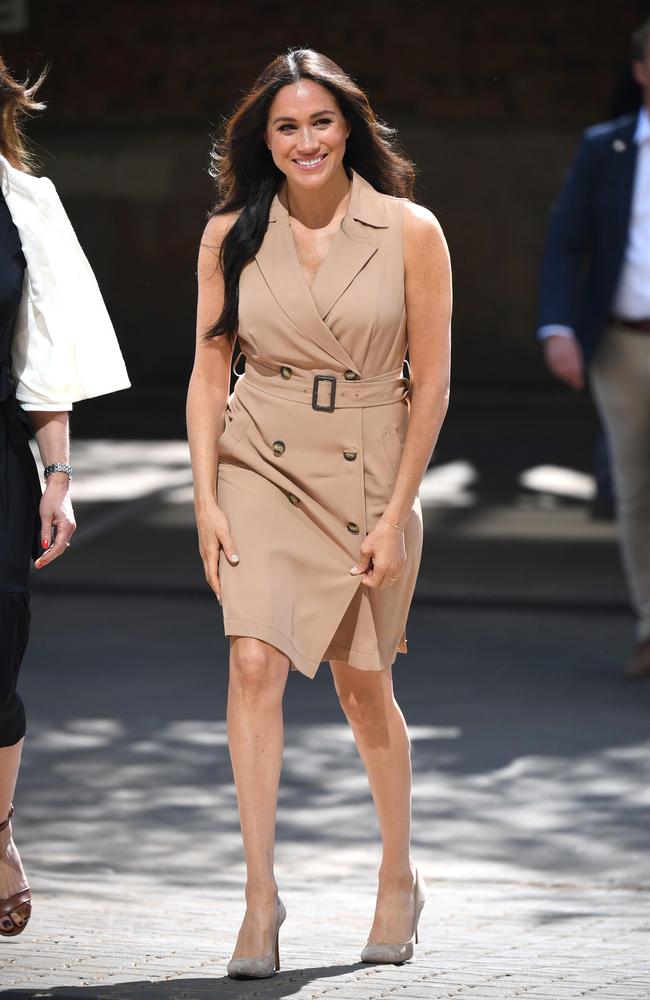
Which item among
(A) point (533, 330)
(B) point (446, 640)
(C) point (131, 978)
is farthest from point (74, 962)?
(A) point (533, 330)

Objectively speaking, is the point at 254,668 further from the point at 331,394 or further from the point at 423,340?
the point at 423,340

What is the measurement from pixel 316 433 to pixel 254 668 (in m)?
0.53

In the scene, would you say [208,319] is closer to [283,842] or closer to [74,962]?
[74,962]

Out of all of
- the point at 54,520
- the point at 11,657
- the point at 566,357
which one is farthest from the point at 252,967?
the point at 566,357

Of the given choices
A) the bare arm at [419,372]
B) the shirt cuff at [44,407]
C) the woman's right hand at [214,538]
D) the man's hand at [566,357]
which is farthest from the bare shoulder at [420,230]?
the man's hand at [566,357]

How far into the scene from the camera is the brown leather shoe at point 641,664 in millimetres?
7867

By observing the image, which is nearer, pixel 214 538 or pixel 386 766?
pixel 214 538

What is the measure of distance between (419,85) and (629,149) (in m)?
14.4

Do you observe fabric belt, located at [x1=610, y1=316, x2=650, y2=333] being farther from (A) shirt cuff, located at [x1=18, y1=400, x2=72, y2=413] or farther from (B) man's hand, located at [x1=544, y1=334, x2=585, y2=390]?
(A) shirt cuff, located at [x1=18, y1=400, x2=72, y2=413]

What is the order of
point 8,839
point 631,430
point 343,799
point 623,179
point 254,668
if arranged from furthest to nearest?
point 631,430, point 623,179, point 343,799, point 8,839, point 254,668

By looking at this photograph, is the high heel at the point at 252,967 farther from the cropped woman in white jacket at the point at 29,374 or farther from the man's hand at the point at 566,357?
the man's hand at the point at 566,357

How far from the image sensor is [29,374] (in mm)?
4410

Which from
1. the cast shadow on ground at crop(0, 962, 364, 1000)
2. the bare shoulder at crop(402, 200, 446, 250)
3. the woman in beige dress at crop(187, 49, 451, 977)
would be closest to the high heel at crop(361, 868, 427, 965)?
the woman in beige dress at crop(187, 49, 451, 977)

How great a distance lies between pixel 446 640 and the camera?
8.88 meters
